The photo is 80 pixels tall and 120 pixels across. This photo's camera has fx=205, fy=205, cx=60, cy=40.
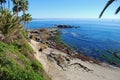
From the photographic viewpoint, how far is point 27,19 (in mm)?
63844

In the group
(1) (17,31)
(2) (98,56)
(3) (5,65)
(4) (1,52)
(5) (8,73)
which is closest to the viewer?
(5) (8,73)

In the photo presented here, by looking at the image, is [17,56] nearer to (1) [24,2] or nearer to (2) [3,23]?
(2) [3,23]

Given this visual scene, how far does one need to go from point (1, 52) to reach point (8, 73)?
14.9 ft

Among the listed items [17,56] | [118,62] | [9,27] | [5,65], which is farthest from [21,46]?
[118,62]

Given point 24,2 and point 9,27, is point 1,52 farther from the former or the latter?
point 24,2

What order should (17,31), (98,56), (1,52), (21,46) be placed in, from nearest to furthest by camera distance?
1. (1,52)
2. (21,46)
3. (17,31)
4. (98,56)

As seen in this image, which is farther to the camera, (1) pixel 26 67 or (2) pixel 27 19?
(2) pixel 27 19

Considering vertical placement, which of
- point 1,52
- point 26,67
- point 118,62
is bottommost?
point 118,62

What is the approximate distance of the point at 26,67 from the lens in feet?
79.9

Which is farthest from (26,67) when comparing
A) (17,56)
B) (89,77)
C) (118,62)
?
(118,62)

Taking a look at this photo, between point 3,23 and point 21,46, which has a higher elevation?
point 3,23

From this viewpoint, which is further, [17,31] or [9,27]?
[17,31]

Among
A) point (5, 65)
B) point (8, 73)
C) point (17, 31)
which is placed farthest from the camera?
point (17, 31)

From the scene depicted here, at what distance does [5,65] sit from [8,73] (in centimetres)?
170
